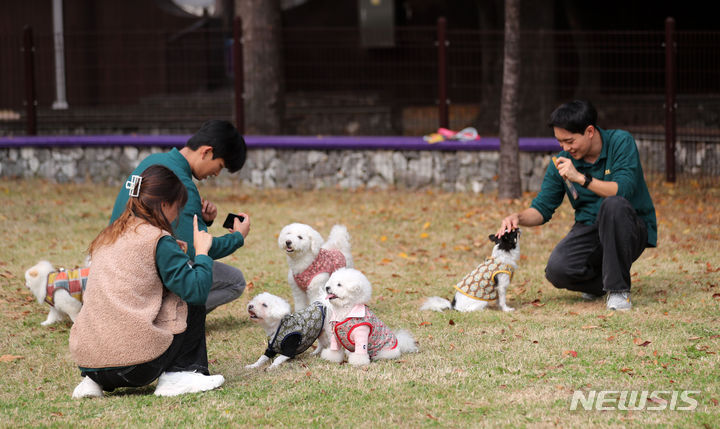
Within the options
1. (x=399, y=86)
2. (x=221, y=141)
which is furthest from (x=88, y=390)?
(x=399, y=86)

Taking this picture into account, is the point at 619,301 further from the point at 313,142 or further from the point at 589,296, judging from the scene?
the point at 313,142

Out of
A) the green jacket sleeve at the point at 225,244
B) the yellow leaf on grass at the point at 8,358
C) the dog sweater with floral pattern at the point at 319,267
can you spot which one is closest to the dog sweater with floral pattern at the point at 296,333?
the green jacket sleeve at the point at 225,244

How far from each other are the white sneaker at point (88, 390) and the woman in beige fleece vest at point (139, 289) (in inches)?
4.4

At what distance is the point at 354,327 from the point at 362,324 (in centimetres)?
5

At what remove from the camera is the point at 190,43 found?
15750 millimetres

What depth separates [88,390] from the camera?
439 centimetres

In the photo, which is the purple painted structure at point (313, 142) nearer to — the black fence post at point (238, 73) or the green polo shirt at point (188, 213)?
the black fence post at point (238, 73)

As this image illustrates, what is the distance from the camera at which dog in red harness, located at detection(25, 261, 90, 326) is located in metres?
5.96

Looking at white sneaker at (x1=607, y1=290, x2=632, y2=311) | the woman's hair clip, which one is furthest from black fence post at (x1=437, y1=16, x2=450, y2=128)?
the woman's hair clip

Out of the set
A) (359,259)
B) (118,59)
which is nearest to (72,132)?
(118,59)

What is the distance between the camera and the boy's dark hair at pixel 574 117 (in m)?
5.93

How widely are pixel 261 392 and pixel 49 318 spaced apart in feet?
8.17

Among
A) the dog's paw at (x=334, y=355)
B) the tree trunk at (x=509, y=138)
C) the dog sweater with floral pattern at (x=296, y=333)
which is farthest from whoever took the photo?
the tree trunk at (x=509, y=138)

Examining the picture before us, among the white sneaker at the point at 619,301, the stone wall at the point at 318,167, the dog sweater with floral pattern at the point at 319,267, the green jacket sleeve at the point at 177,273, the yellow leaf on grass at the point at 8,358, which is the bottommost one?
the yellow leaf on grass at the point at 8,358
